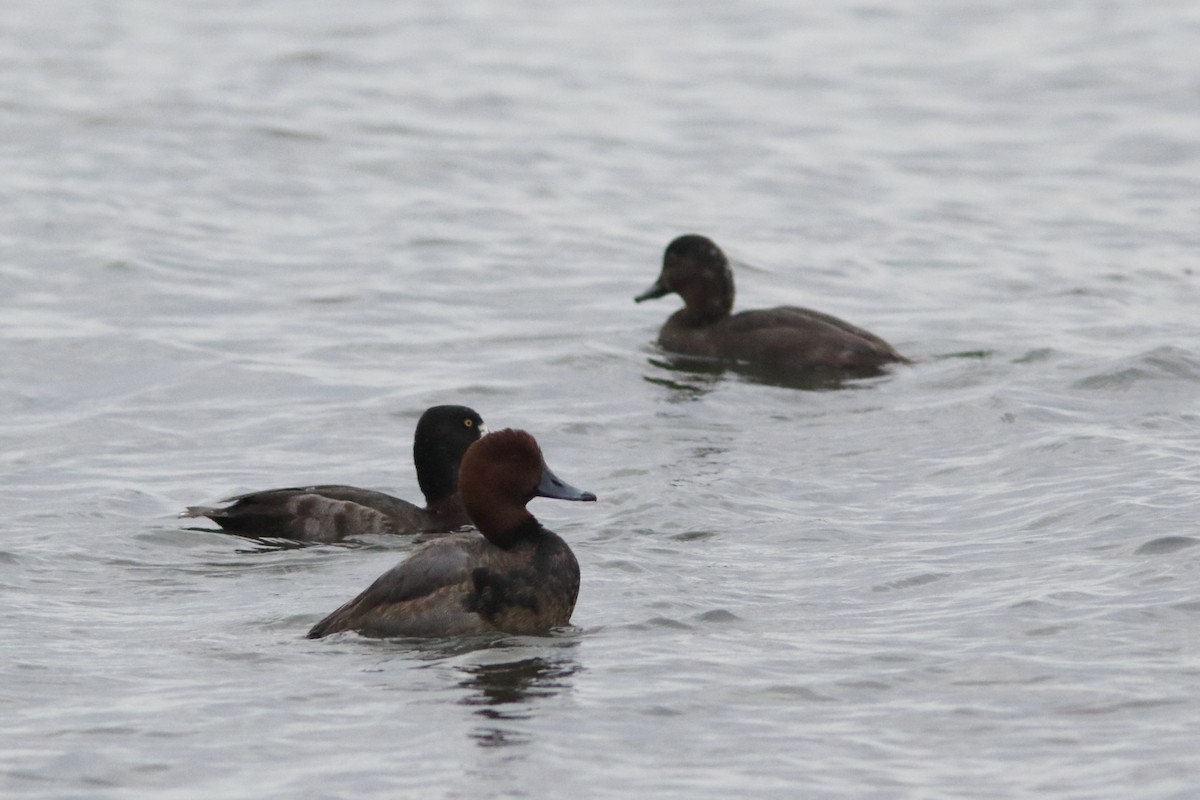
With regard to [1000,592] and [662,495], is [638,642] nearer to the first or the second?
[1000,592]

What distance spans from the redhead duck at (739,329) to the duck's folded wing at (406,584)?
6.36 meters

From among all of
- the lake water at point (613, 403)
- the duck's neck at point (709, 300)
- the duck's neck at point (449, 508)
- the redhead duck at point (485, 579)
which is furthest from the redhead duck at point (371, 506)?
the duck's neck at point (709, 300)

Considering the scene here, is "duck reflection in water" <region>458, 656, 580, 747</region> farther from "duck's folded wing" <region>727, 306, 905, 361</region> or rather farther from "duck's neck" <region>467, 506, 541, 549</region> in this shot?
"duck's folded wing" <region>727, 306, 905, 361</region>

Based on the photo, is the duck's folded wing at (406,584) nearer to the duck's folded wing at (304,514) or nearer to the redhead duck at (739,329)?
the duck's folded wing at (304,514)

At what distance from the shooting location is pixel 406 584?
29.3 feet

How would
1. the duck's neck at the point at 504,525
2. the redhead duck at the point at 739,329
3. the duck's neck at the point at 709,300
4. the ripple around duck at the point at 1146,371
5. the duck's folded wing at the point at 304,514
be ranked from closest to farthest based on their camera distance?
the duck's neck at the point at 504,525, the duck's folded wing at the point at 304,514, the ripple around duck at the point at 1146,371, the redhead duck at the point at 739,329, the duck's neck at the point at 709,300

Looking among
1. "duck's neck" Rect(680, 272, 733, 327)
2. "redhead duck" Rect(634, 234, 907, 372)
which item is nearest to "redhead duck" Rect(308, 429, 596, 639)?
"redhead duck" Rect(634, 234, 907, 372)

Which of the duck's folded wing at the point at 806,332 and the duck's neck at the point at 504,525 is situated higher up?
the duck's folded wing at the point at 806,332

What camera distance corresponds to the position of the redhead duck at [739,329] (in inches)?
591

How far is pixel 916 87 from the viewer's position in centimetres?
2914

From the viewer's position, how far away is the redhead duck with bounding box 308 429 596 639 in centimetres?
891

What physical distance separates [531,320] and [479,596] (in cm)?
833

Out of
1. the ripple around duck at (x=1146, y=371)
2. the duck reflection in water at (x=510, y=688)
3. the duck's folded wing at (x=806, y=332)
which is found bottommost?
the duck reflection in water at (x=510, y=688)

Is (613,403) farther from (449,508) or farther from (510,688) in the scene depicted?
(510,688)
